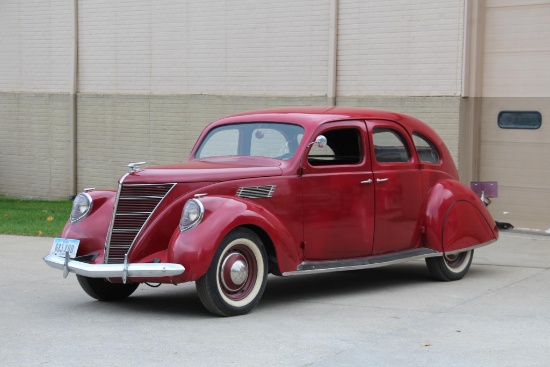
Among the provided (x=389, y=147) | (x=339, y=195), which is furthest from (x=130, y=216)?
(x=389, y=147)

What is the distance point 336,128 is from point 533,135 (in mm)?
5281

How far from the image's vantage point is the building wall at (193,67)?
14141 millimetres

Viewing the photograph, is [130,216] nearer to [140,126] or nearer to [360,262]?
[360,262]

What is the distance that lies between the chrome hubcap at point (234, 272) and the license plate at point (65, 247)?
1366mm

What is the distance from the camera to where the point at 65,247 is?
8.33m

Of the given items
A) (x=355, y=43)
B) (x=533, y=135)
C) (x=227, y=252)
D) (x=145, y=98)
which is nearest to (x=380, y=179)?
(x=227, y=252)

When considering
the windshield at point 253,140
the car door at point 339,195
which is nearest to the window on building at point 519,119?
the car door at point 339,195

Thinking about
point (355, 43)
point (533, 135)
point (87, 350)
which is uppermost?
point (355, 43)

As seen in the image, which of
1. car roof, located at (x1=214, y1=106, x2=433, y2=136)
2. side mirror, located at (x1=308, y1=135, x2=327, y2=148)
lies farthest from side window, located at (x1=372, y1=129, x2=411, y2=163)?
side mirror, located at (x1=308, y1=135, x2=327, y2=148)

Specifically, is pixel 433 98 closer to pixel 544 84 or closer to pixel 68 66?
pixel 544 84

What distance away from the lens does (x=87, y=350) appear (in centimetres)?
666

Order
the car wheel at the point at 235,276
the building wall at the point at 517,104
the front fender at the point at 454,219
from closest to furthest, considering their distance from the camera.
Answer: the car wheel at the point at 235,276 → the front fender at the point at 454,219 → the building wall at the point at 517,104

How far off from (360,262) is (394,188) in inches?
33.6

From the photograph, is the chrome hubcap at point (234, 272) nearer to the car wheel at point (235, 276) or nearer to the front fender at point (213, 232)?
the car wheel at point (235, 276)
